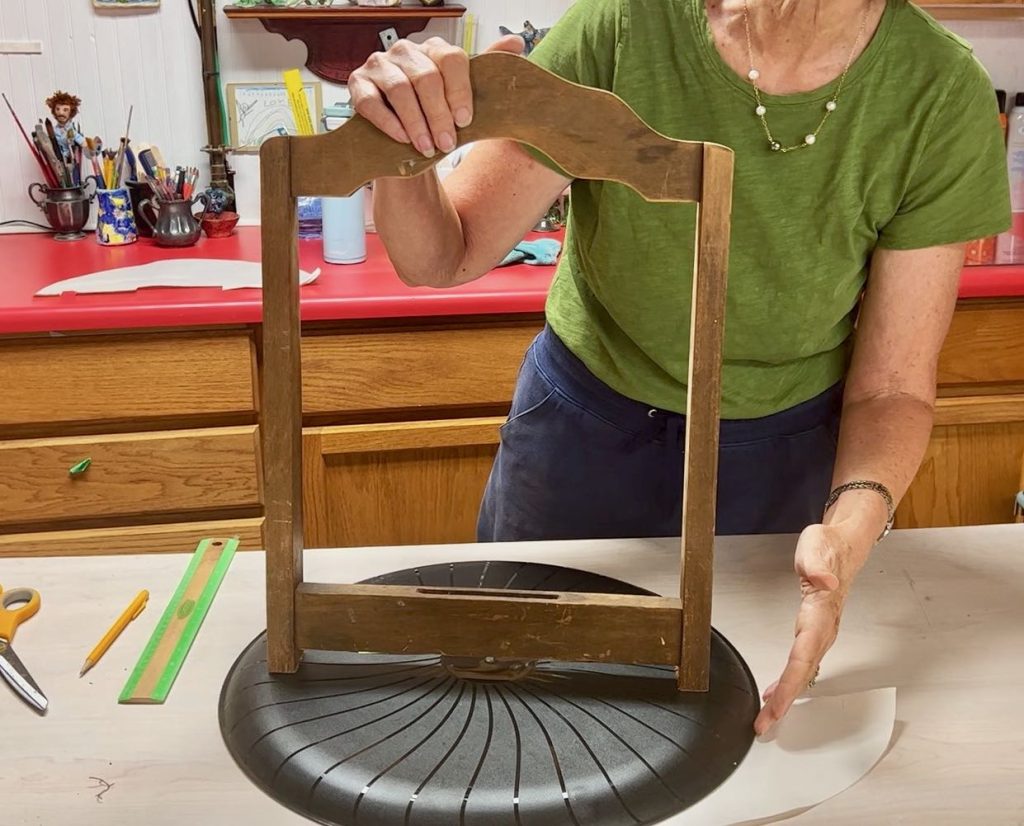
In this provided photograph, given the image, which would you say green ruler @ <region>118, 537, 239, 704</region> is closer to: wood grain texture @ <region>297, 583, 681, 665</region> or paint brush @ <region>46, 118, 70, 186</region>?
wood grain texture @ <region>297, 583, 681, 665</region>

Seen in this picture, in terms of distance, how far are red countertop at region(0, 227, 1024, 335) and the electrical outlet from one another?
411 mm

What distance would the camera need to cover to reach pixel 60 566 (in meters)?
0.94

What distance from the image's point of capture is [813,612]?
77 cm

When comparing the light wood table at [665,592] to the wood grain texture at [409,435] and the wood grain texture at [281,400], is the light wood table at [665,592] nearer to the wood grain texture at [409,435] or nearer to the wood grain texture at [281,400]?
the wood grain texture at [281,400]

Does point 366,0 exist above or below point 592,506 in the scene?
above

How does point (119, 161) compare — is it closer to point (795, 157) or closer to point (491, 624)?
point (795, 157)

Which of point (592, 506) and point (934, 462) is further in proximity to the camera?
point (934, 462)

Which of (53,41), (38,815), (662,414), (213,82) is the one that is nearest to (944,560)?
(662,414)

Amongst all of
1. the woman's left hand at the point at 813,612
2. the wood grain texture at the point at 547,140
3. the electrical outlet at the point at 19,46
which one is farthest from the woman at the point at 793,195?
the electrical outlet at the point at 19,46

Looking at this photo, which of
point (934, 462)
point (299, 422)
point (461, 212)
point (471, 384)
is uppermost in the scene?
point (461, 212)

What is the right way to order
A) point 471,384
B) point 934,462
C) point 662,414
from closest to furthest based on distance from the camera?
1. point 662,414
2. point 471,384
3. point 934,462

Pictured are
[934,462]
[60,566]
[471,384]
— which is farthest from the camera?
[934,462]

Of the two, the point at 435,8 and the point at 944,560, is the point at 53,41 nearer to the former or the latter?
the point at 435,8

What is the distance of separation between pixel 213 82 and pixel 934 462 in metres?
1.51
